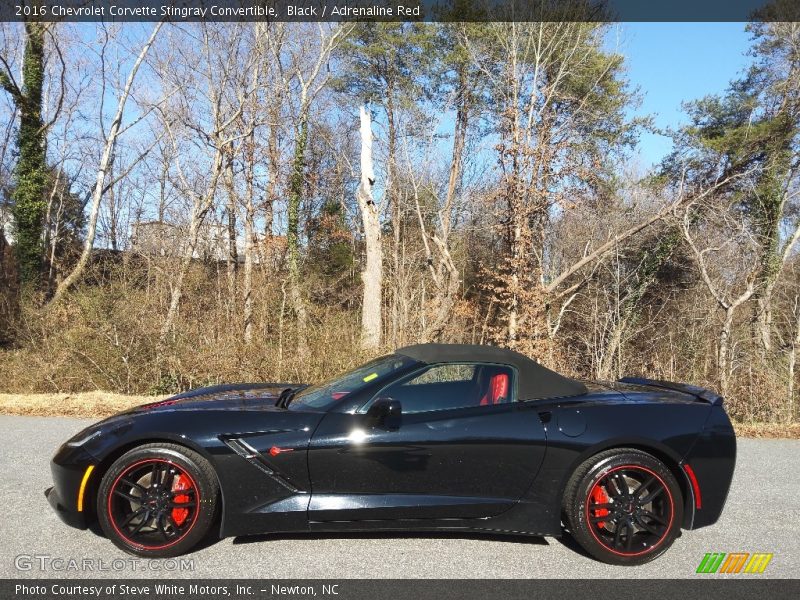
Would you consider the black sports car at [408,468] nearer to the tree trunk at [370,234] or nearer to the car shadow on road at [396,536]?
the car shadow on road at [396,536]

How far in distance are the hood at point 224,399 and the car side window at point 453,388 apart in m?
0.89

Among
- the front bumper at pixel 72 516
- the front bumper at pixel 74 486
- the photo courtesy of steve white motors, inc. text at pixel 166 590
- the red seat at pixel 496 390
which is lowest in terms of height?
the photo courtesy of steve white motors, inc. text at pixel 166 590

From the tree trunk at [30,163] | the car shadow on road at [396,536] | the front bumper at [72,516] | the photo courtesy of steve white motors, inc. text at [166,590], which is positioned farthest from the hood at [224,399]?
the tree trunk at [30,163]

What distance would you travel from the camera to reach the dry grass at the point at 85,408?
26.2ft

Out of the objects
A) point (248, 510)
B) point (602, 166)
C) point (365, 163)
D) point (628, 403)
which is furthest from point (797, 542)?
point (602, 166)

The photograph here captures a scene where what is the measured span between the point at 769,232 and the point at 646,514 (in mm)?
17763

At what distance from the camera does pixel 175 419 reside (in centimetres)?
353

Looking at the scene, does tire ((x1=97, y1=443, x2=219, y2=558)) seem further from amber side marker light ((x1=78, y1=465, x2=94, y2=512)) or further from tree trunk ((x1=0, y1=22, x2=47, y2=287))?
tree trunk ((x1=0, y1=22, x2=47, y2=287))

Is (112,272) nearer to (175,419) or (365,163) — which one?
(365,163)

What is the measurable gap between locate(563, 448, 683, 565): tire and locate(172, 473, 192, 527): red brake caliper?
2252mm

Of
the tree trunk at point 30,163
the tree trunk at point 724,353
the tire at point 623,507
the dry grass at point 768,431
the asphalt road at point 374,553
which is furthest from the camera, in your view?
the tree trunk at point 30,163

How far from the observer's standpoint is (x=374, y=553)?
3.46 meters

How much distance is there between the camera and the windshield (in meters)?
3.78

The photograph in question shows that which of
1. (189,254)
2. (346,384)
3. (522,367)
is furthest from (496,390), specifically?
(189,254)
